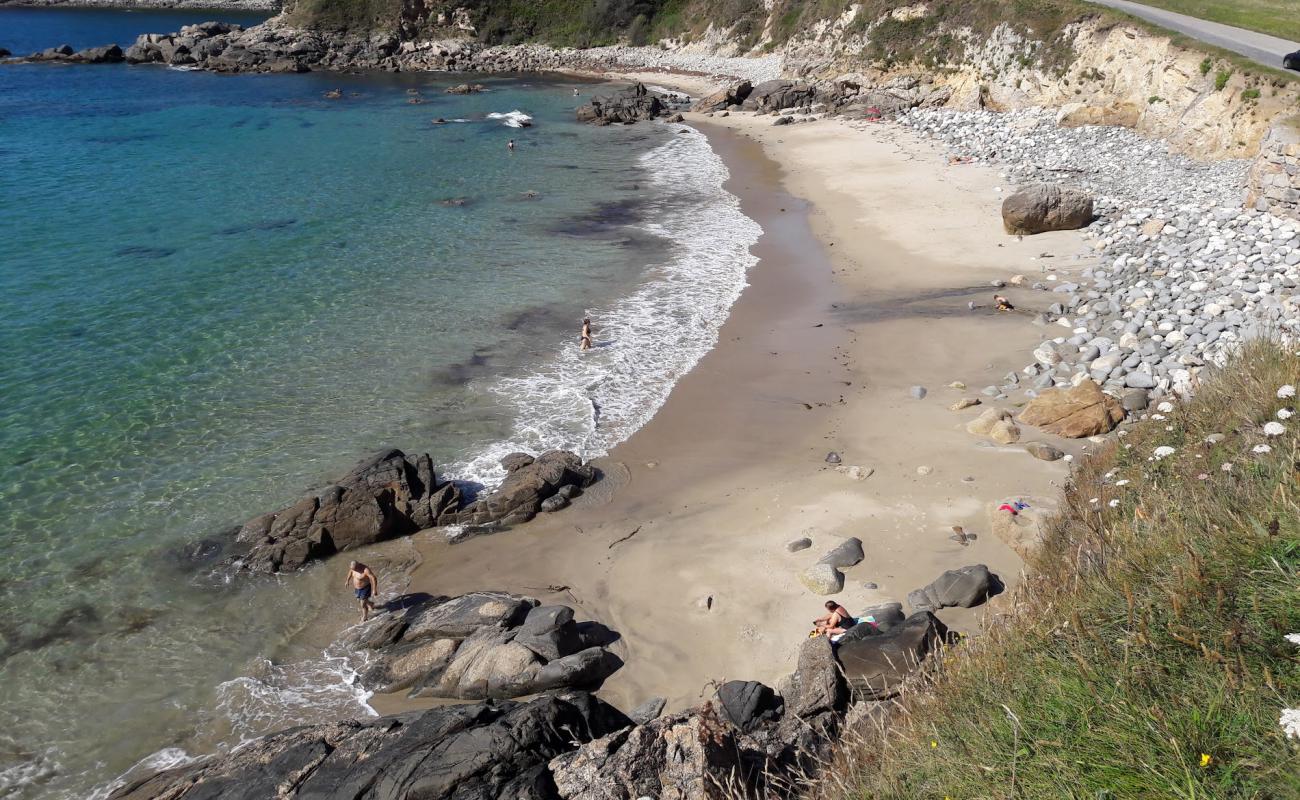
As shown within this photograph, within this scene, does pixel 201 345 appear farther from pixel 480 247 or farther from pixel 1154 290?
pixel 1154 290

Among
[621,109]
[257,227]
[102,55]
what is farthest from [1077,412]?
[102,55]

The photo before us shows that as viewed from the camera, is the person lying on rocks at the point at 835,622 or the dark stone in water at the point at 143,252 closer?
the person lying on rocks at the point at 835,622

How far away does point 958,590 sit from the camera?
10570 mm

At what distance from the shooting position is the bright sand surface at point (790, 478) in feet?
36.7

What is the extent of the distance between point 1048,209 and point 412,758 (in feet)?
76.0

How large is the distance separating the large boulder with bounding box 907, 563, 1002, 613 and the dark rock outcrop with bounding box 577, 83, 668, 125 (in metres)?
42.8

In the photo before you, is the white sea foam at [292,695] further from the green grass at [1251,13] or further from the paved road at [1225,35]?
the green grass at [1251,13]

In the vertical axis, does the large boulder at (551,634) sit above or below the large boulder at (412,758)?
below

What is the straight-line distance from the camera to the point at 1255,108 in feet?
78.7

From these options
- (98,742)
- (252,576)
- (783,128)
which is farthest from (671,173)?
(98,742)

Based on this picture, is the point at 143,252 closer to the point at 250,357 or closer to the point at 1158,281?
the point at 250,357

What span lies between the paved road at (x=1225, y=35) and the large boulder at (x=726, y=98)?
21215mm

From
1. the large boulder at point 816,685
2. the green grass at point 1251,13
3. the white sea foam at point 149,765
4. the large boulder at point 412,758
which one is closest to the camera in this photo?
the large boulder at point 412,758

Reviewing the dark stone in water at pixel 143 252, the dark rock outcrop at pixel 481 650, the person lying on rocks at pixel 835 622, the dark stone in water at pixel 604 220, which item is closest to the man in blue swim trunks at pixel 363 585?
the dark rock outcrop at pixel 481 650
